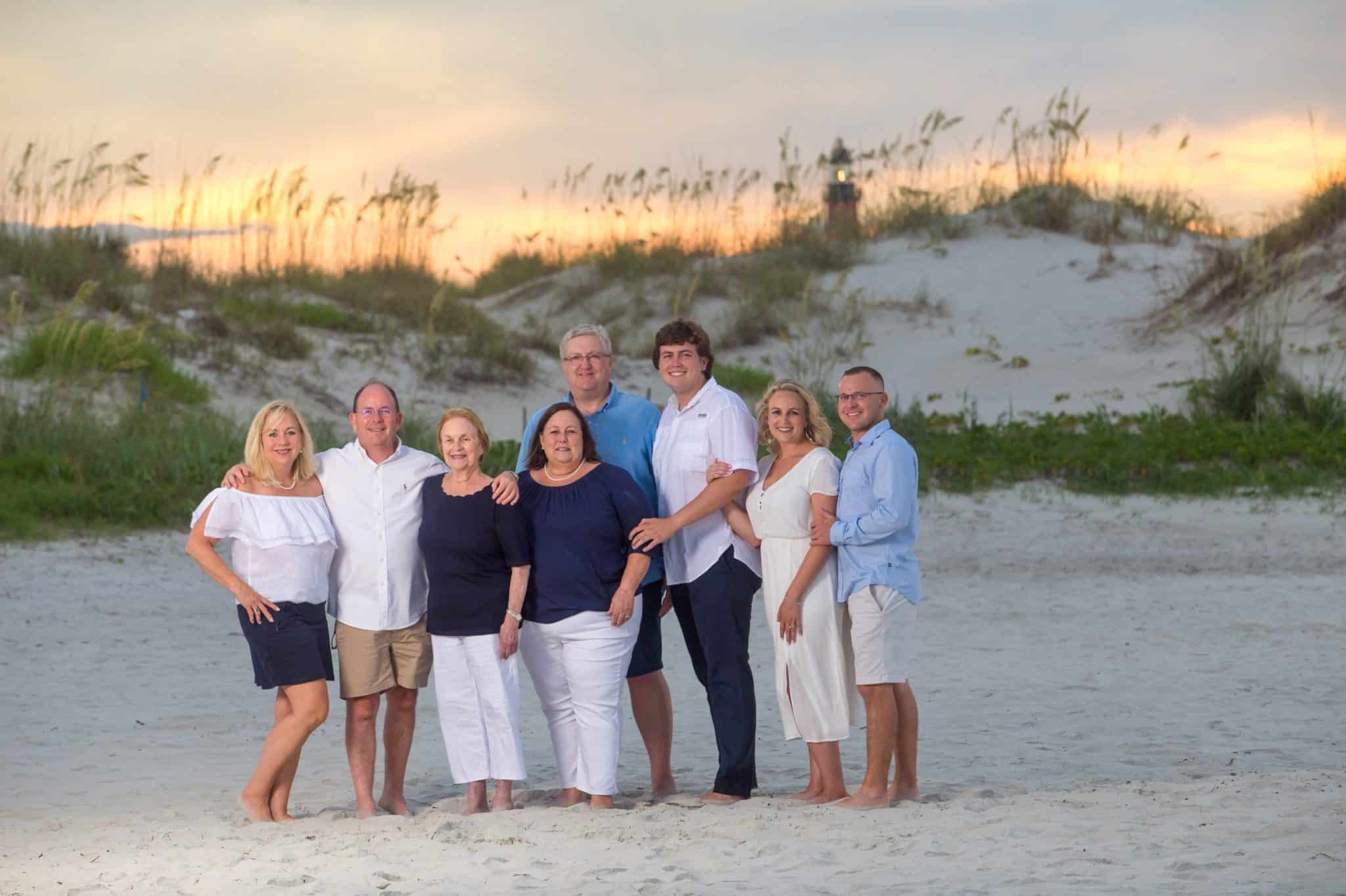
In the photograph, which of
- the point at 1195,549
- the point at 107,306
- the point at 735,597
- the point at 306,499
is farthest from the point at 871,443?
the point at 107,306

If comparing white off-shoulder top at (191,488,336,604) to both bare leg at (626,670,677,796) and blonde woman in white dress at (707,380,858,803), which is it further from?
blonde woman in white dress at (707,380,858,803)

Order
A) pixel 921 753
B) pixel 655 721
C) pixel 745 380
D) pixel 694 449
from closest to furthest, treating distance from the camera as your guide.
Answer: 1. pixel 694 449
2. pixel 655 721
3. pixel 921 753
4. pixel 745 380

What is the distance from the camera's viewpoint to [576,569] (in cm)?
520

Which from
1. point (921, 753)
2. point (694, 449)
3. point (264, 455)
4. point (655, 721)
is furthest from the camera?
point (921, 753)

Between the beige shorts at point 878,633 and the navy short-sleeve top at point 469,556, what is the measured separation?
117cm

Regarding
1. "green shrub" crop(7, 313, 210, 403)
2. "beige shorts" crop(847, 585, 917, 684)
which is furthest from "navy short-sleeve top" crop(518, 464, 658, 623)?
"green shrub" crop(7, 313, 210, 403)

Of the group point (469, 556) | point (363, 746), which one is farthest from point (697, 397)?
point (363, 746)

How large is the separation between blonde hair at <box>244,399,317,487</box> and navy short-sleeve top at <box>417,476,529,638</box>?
17.0 inches

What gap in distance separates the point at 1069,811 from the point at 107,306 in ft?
45.2

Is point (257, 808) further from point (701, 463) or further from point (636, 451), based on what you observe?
point (701, 463)

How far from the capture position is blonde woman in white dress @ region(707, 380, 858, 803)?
17.4ft

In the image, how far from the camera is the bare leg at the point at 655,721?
5.63 m

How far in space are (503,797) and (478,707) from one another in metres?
0.36

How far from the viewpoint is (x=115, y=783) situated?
5.89 m
